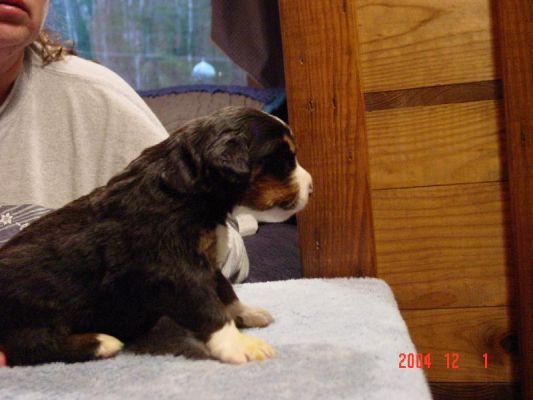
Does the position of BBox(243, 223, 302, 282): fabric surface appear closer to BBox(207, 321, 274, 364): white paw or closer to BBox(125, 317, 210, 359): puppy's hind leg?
BBox(125, 317, 210, 359): puppy's hind leg

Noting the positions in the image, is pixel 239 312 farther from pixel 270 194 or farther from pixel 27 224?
pixel 27 224

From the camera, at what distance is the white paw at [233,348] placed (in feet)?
3.21

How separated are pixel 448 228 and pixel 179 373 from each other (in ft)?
2.83

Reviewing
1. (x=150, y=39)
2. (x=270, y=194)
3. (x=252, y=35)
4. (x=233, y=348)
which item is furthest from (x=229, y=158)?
(x=150, y=39)

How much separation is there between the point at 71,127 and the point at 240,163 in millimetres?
765

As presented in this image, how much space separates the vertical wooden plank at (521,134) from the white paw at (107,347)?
99 centimetres

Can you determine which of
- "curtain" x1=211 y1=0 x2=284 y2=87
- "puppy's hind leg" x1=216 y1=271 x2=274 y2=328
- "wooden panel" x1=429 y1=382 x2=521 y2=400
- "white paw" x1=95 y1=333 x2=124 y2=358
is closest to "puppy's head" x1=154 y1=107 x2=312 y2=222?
"puppy's hind leg" x1=216 y1=271 x2=274 y2=328

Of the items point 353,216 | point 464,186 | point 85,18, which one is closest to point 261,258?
point 353,216

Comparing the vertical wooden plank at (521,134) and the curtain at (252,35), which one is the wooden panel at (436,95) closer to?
the vertical wooden plank at (521,134)

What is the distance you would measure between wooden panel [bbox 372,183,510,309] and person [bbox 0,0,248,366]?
0.40 m

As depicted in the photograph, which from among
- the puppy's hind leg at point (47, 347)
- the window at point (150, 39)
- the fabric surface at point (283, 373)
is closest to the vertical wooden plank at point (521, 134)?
the fabric surface at point (283, 373)

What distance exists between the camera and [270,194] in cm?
109

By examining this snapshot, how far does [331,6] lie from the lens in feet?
4.70

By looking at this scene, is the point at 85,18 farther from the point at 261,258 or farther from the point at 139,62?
the point at 261,258
